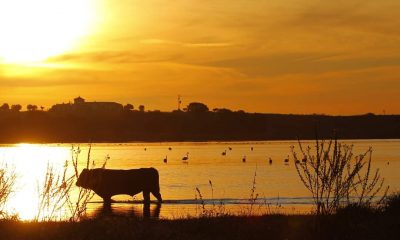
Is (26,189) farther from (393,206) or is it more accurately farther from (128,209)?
(393,206)

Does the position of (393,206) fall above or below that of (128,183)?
above

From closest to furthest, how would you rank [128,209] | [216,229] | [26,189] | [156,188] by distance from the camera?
[216,229] < [128,209] < [156,188] < [26,189]

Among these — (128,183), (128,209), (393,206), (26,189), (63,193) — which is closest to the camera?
(63,193)

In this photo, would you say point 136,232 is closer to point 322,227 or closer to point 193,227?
point 193,227

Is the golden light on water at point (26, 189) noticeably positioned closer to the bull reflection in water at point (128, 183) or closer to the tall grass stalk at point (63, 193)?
the tall grass stalk at point (63, 193)

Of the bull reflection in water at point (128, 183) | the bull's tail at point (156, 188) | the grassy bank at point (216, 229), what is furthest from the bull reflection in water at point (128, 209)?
the grassy bank at point (216, 229)

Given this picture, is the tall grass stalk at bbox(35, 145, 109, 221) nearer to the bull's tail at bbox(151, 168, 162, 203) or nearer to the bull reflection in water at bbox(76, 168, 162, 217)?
the bull reflection in water at bbox(76, 168, 162, 217)

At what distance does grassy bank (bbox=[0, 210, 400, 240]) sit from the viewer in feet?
46.4

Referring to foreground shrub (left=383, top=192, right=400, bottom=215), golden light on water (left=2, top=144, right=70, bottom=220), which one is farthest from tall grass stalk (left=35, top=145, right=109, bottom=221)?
foreground shrub (left=383, top=192, right=400, bottom=215)

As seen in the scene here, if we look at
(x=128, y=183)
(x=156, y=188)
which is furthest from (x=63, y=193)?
(x=156, y=188)

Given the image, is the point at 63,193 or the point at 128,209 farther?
the point at 128,209

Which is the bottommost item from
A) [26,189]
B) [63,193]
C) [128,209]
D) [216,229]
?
[26,189]

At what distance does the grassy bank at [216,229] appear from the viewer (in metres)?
14.1

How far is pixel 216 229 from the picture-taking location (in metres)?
15.6
